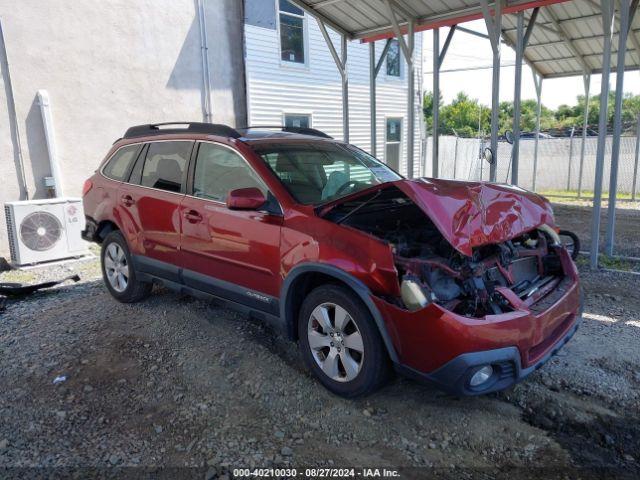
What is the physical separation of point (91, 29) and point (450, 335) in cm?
887

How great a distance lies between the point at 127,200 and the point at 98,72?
208 inches

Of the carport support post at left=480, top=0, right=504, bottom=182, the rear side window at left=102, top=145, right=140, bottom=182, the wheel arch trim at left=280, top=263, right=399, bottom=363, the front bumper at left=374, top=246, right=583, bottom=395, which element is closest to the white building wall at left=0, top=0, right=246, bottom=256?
the rear side window at left=102, top=145, right=140, bottom=182

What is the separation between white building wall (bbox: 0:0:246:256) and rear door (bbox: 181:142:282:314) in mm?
5597

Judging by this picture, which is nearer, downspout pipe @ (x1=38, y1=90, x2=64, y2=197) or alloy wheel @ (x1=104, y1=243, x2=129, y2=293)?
alloy wheel @ (x1=104, y1=243, x2=129, y2=293)

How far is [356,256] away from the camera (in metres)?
3.04

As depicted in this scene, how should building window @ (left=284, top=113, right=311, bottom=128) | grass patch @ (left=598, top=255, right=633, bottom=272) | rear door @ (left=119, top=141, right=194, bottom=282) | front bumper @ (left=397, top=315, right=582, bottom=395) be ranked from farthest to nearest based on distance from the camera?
building window @ (left=284, top=113, right=311, bottom=128)
grass patch @ (left=598, top=255, right=633, bottom=272)
rear door @ (left=119, top=141, right=194, bottom=282)
front bumper @ (left=397, top=315, right=582, bottom=395)

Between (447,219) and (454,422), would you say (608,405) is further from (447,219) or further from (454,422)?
(447,219)

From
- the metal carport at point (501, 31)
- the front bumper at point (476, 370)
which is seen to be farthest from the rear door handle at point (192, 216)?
the metal carport at point (501, 31)

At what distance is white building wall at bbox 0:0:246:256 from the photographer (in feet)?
26.5

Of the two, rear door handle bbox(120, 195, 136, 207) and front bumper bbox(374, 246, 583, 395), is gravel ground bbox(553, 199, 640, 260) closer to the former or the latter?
front bumper bbox(374, 246, 583, 395)

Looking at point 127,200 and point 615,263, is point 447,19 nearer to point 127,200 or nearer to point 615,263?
point 615,263

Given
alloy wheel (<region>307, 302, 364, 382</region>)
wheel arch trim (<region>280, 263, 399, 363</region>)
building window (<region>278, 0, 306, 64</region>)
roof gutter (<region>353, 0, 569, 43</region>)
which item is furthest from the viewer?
building window (<region>278, 0, 306, 64</region>)

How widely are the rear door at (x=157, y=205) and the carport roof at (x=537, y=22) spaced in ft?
14.1

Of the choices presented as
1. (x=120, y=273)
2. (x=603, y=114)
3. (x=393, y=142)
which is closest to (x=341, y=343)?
(x=120, y=273)
